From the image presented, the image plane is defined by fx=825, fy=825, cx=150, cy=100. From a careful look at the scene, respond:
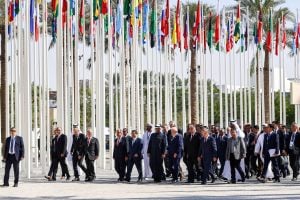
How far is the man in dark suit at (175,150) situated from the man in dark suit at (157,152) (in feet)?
0.71

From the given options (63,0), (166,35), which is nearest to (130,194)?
(63,0)

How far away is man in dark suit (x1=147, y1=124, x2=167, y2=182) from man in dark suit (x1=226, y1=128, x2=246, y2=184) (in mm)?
2018

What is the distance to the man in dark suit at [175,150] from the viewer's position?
24.8 metres

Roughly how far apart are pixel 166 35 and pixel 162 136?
16.6 meters

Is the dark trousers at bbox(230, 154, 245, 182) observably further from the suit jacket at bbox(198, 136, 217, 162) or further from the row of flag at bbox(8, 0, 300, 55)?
the row of flag at bbox(8, 0, 300, 55)

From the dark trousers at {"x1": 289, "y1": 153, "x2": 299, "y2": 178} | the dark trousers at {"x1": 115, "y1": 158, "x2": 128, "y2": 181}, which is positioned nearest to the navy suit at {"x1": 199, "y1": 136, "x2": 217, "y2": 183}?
the dark trousers at {"x1": 289, "y1": 153, "x2": 299, "y2": 178}

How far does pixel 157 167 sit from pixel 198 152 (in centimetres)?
143

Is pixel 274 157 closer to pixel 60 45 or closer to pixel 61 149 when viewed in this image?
pixel 61 149

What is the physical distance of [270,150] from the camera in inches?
963

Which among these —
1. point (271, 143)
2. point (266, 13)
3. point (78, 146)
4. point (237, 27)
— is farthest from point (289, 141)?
point (266, 13)

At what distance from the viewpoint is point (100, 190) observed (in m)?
21.8

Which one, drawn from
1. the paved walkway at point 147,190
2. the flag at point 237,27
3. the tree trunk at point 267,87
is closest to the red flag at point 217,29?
the flag at point 237,27

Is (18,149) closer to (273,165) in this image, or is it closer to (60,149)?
(60,149)

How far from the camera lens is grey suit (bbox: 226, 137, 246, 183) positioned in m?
24.2
